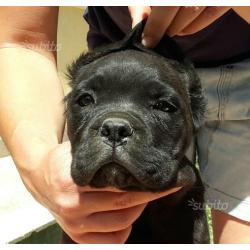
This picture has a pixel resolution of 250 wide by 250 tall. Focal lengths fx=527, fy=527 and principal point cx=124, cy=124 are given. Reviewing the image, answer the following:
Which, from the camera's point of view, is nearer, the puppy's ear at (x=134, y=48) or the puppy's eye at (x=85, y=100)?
the puppy's eye at (x=85, y=100)

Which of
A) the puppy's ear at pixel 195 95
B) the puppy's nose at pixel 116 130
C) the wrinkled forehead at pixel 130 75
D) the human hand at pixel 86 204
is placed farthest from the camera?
the puppy's ear at pixel 195 95

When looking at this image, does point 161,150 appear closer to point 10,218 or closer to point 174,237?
point 174,237

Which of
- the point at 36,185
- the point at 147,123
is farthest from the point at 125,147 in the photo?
the point at 36,185

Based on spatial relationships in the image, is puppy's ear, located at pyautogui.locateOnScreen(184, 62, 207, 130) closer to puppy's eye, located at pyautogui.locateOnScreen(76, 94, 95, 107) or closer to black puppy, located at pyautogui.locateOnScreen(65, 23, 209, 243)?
black puppy, located at pyautogui.locateOnScreen(65, 23, 209, 243)

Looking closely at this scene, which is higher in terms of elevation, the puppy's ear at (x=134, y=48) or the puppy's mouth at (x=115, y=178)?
the puppy's ear at (x=134, y=48)

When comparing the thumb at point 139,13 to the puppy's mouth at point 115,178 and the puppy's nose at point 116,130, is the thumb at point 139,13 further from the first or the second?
the puppy's mouth at point 115,178

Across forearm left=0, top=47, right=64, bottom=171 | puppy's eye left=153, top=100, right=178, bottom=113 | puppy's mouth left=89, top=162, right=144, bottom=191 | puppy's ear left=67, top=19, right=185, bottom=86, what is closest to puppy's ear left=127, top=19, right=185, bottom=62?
puppy's ear left=67, top=19, right=185, bottom=86

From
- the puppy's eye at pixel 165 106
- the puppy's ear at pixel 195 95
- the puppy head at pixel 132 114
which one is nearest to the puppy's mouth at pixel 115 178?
the puppy head at pixel 132 114
